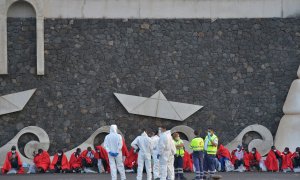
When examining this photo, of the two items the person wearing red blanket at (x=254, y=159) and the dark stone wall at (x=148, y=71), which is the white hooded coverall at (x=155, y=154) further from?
the person wearing red blanket at (x=254, y=159)

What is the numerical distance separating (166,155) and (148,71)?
28.3 feet

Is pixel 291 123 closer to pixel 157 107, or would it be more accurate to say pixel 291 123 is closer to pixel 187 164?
pixel 187 164

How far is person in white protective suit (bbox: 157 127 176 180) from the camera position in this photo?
27.1 meters

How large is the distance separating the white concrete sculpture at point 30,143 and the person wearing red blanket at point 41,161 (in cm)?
61

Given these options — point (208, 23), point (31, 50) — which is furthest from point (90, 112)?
point (208, 23)

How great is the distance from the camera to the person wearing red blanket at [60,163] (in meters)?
33.8

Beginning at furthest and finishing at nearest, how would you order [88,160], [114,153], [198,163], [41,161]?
[88,160], [41,161], [198,163], [114,153]

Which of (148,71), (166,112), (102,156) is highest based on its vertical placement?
(148,71)

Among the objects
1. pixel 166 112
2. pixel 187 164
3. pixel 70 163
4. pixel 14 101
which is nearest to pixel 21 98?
pixel 14 101

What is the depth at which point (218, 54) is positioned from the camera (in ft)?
118

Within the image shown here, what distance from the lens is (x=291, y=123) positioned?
115 ft

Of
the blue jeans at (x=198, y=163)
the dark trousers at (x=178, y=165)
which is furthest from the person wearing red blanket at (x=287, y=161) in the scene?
the blue jeans at (x=198, y=163)

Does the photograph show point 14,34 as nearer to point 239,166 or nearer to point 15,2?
point 15,2

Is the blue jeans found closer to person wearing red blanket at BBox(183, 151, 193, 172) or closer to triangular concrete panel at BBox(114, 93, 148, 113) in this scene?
person wearing red blanket at BBox(183, 151, 193, 172)
